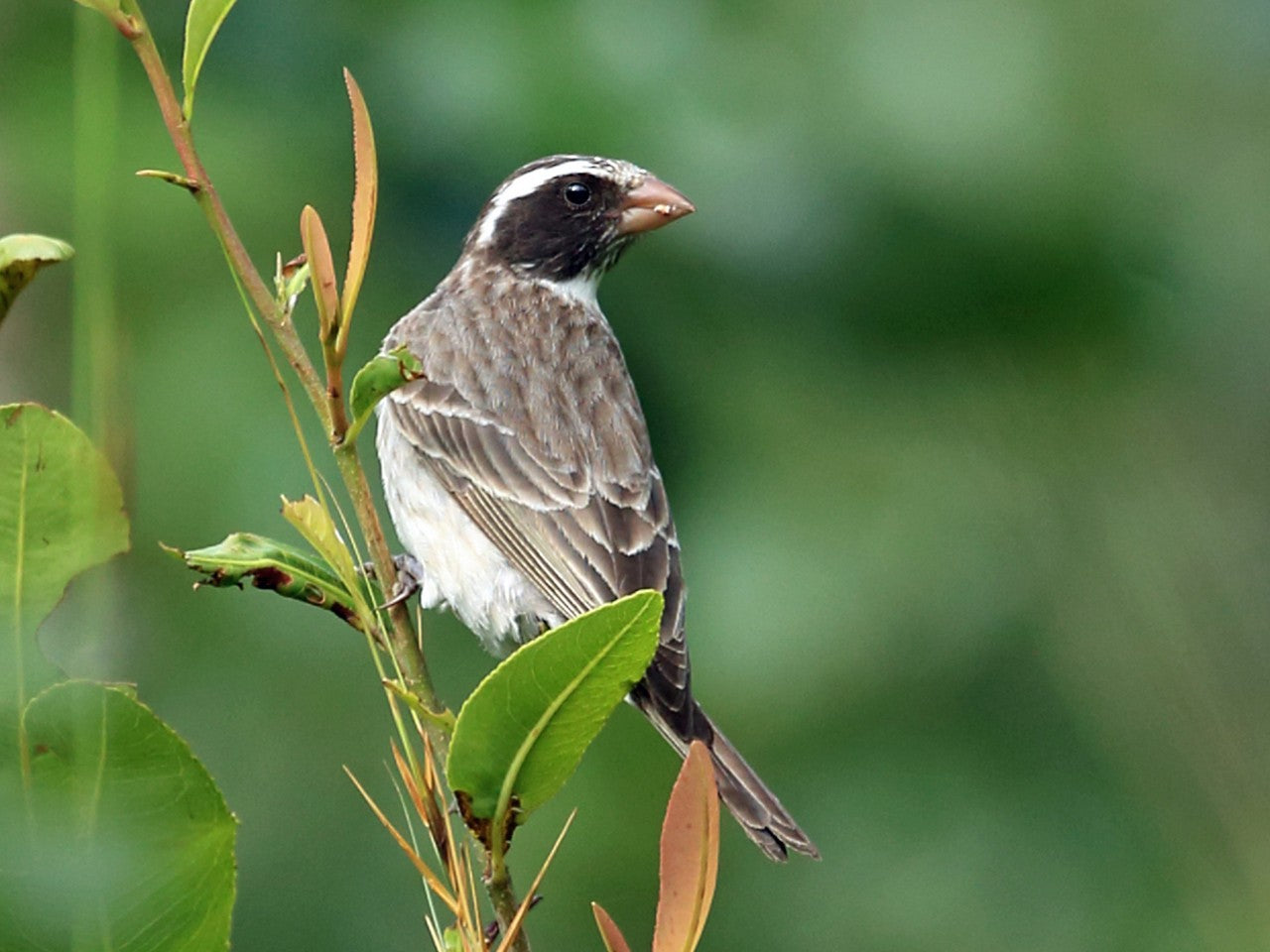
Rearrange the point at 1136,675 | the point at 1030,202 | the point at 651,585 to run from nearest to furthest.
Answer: the point at 651,585 < the point at 1136,675 < the point at 1030,202

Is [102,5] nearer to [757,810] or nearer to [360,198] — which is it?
[360,198]

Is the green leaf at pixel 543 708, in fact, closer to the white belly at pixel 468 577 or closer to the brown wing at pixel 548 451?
the brown wing at pixel 548 451

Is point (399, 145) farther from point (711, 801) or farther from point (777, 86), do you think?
point (711, 801)

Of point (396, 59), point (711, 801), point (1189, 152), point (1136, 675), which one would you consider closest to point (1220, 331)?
point (1189, 152)

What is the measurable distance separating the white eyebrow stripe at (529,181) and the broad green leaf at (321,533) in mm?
2842

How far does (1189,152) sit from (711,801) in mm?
5528

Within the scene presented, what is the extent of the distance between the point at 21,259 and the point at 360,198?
34 cm

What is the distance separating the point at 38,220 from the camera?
6.16 m

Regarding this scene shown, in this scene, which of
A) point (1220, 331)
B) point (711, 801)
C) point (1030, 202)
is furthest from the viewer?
point (1220, 331)

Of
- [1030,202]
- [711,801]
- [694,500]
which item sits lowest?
[694,500]

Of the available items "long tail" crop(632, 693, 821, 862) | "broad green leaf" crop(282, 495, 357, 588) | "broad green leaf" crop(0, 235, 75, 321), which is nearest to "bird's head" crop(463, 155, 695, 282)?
"long tail" crop(632, 693, 821, 862)

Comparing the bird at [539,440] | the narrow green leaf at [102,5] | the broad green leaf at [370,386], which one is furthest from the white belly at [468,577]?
the narrow green leaf at [102,5]

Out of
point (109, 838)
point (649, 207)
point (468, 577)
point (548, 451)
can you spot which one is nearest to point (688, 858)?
point (109, 838)

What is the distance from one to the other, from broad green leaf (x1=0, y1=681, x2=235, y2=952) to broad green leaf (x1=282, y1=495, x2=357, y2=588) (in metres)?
0.33
